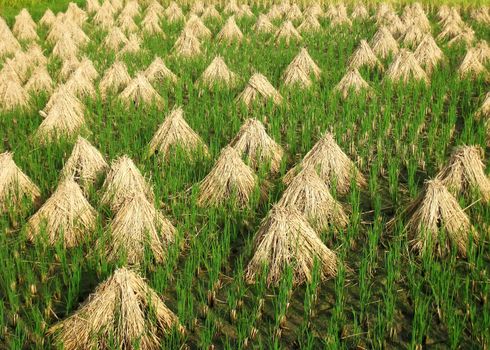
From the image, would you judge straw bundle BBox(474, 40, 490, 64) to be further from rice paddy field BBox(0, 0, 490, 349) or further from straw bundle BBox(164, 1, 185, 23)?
straw bundle BBox(164, 1, 185, 23)

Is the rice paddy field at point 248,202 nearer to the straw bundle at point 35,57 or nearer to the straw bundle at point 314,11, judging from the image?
the straw bundle at point 35,57

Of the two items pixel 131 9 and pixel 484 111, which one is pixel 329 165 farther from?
pixel 131 9

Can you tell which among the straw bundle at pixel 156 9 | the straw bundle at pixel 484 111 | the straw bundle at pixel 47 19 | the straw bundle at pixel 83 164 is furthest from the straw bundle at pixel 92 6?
the straw bundle at pixel 484 111

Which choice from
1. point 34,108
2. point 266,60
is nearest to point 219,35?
point 266,60

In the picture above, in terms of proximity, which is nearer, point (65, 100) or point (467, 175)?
point (467, 175)

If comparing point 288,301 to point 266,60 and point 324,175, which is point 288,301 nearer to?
point 324,175

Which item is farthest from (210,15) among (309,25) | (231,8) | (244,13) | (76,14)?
(76,14)
